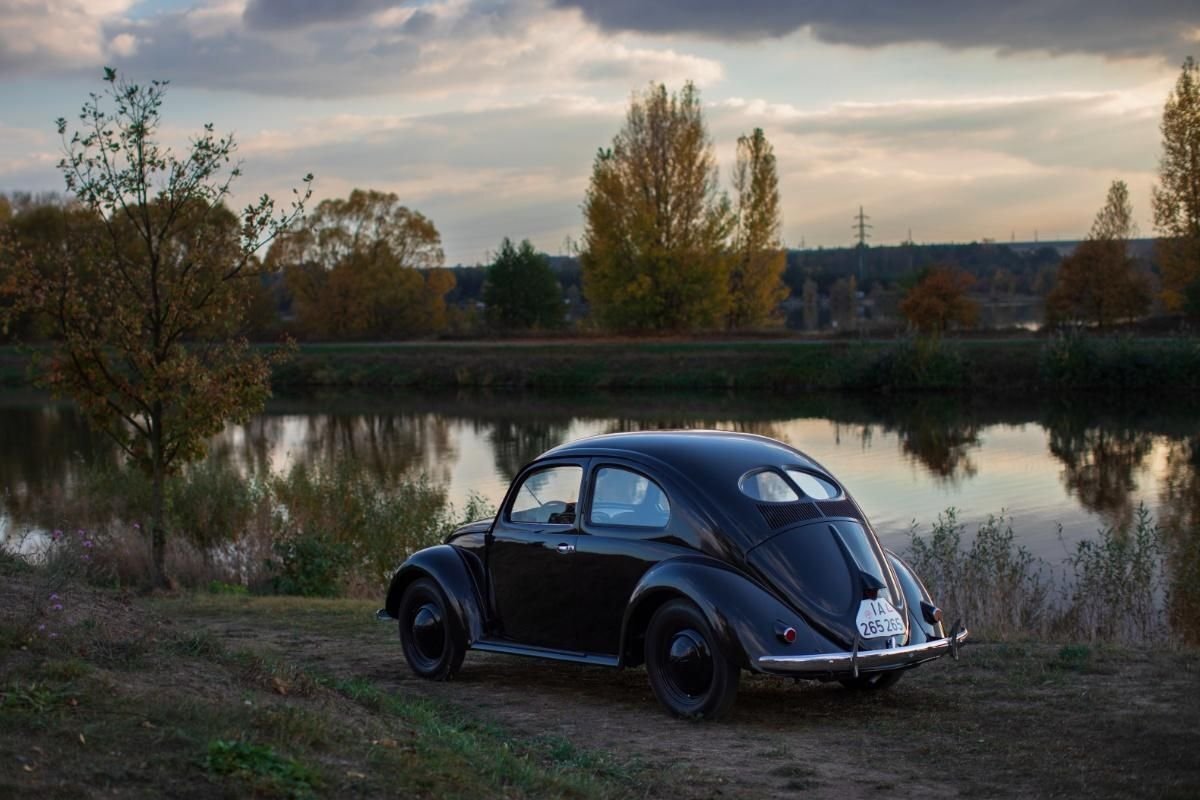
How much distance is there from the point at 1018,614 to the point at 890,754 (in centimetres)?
619

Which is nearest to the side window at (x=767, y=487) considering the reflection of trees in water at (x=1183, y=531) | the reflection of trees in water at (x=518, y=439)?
the reflection of trees in water at (x=1183, y=531)

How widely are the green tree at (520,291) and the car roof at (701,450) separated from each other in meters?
62.8

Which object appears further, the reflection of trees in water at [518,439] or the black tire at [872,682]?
the reflection of trees in water at [518,439]

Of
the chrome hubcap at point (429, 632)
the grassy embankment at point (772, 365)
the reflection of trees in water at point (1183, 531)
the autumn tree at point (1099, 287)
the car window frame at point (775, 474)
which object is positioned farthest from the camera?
the autumn tree at point (1099, 287)

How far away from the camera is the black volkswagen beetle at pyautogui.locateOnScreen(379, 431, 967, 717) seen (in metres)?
7.25

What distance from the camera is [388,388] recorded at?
56375 millimetres

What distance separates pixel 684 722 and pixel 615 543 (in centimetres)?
122

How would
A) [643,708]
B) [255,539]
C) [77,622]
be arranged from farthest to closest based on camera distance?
[255,539]
[643,708]
[77,622]

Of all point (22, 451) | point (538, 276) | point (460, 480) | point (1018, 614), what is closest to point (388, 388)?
point (538, 276)

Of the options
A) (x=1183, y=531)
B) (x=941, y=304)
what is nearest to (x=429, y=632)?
(x=1183, y=531)

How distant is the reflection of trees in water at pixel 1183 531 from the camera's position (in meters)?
12.7

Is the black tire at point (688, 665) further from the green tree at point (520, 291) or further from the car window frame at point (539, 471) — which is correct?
the green tree at point (520, 291)

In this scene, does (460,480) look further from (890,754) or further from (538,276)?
(538,276)

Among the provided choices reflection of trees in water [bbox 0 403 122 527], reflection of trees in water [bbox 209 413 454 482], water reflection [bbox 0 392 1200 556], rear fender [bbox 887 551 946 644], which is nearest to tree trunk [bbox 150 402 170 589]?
reflection of trees in water [bbox 0 403 122 527]
